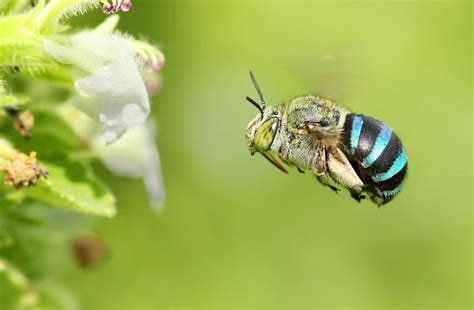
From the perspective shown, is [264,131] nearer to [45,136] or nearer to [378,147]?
[378,147]

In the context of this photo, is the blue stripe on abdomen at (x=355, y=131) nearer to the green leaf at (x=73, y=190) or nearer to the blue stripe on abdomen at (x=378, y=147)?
the blue stripe on abdomen at (x=378, y=147)

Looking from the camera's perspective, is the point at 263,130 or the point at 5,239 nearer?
the point at 5,239

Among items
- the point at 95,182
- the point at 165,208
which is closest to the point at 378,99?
the point at 165,208

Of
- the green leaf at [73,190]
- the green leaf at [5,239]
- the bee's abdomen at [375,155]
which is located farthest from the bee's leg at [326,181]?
the green leaf at [5,239]

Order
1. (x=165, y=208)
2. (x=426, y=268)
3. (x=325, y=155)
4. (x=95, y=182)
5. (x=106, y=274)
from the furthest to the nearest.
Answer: (x=426, y=268)
(x=165, y=208)
(x=106, y=274)
(x=325, y=155)
(x=95, y=182)

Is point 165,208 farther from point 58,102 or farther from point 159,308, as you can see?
point 58,102

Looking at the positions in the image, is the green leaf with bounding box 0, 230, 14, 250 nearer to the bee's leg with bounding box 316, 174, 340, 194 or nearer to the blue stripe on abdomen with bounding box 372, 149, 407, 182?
the bee's leg with bounding box 316, 174, 340, 194

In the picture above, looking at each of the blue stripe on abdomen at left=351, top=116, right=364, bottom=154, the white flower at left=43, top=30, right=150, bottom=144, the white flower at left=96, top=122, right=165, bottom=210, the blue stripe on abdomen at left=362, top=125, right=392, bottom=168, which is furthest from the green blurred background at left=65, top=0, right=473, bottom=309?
the white flower at left=43, top=30, right=150, bottom=144

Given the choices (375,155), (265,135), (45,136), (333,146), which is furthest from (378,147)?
(45,136)
